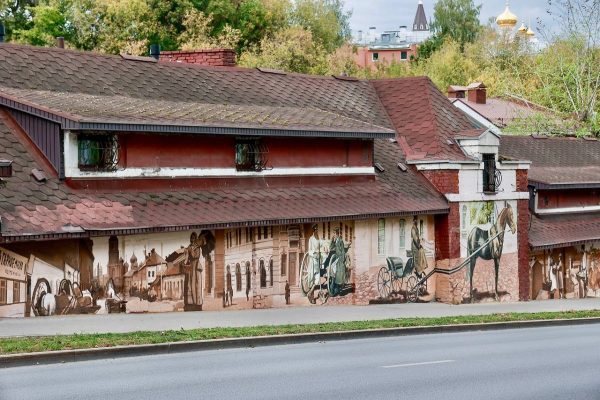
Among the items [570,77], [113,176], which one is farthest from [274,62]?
[113,176]

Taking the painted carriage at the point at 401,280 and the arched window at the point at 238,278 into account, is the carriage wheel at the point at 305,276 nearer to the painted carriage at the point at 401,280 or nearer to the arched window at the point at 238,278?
the arched window at the point at 238,278

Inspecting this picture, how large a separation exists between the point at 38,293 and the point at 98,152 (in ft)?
11.7

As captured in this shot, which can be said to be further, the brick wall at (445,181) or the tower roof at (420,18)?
the tower roof at (420,18)

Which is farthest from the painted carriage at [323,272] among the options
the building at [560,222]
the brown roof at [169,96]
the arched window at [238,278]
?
the building at [560,222]

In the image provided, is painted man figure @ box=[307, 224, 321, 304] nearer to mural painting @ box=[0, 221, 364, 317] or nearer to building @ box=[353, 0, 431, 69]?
mural painting @ box=[0, 221, 364, 317]

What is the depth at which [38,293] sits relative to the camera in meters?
21.0

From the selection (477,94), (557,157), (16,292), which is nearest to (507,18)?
(477,94)

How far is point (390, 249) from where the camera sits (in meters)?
29.3

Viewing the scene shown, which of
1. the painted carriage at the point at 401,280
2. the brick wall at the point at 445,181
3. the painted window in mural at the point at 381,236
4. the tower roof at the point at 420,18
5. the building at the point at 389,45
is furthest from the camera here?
the tower roof at the point at 420,18

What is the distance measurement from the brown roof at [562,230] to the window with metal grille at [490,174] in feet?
8.01

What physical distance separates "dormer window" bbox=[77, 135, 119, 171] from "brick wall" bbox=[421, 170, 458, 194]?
10.4 meters

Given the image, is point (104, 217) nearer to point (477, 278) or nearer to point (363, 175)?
point (363, 175)

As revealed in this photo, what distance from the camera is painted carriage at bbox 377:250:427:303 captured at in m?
29.2

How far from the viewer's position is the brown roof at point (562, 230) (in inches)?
1333
